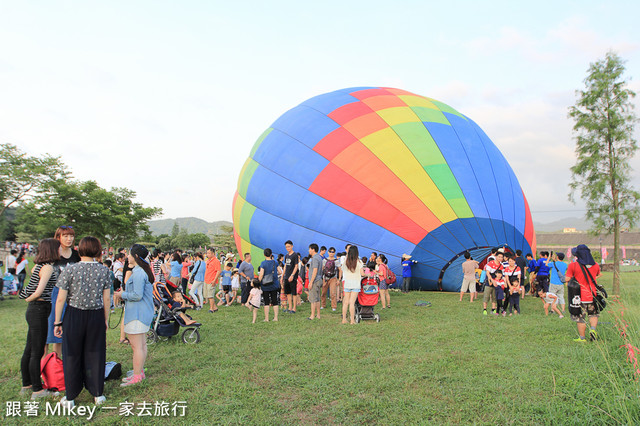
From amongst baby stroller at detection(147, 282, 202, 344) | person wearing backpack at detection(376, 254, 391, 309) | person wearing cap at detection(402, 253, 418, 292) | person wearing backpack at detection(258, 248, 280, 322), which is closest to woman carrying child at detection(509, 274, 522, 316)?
person wearing backpack at detection(376, 254, 391, 309)

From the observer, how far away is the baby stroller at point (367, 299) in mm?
8297

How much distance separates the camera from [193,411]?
3.94 meters

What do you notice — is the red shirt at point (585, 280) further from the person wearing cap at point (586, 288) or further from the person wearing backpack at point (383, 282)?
the person wearing backpack at point (383, 282)

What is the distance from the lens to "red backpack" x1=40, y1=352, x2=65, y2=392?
14.3ft

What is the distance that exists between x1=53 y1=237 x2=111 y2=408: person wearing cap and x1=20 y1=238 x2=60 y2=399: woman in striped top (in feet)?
1.29

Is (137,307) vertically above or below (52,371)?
above

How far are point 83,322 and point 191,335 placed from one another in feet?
9.85

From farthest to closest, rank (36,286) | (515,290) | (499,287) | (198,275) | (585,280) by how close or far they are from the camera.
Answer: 1. (198,275)
2. (499,287)
3. (515,290)
4. (585,280)
5. (36,286)

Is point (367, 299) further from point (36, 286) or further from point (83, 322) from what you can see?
point (36, 286)

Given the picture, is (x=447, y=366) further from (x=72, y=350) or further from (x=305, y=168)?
(x=305, y=168)

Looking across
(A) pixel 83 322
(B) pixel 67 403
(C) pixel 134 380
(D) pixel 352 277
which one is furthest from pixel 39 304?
(D) pixel 352 277

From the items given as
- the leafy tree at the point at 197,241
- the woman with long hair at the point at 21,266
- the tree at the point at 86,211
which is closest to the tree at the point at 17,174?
the tree at the point at 86,211

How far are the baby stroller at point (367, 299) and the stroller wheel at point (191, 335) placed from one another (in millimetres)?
3238

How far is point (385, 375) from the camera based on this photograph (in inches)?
190
